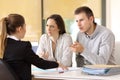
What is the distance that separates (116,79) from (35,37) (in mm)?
2178

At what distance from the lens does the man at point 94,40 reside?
2412 mm

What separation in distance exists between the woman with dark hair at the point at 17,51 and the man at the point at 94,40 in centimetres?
51

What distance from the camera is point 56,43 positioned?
2.82 m

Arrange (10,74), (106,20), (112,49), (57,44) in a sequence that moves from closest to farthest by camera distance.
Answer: (10,74), (112,49), (57,44), (106,20)

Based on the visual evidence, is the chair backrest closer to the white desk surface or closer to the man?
the white desk surface

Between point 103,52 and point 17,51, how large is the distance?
890 millimetres

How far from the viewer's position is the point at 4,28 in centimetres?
200

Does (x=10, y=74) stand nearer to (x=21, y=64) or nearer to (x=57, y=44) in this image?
(x=21, y=64)

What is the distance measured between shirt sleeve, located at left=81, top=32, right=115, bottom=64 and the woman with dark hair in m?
0.38

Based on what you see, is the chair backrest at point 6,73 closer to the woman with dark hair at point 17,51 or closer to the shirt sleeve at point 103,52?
the woman with dark hair at point 17,51

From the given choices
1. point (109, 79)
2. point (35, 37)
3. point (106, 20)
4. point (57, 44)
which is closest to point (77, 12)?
point (57, 44)

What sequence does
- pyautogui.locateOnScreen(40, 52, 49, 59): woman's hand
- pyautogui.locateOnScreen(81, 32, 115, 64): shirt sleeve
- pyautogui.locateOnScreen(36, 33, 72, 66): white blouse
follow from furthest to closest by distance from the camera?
pyautogui.locateOnScreen(36, 33, 72, 66): white blouse < pyautogui.locateOnScreen(40, 52, 49, 59): woman's hand < pyautogui.locateOnScreen(81, 32, 115, 64): shirt sleeve

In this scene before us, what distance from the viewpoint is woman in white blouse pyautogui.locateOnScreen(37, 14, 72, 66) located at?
2725 millimetres

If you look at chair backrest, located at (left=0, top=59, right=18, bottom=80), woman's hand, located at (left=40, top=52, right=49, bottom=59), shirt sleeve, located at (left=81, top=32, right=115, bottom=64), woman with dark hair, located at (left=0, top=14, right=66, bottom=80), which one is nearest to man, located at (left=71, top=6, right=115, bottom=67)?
shirt sleeve, located at (left=81, top=32, right=115, bottom=64)
